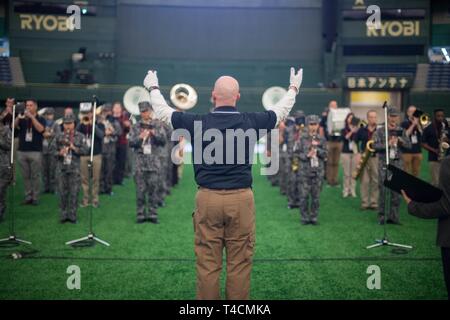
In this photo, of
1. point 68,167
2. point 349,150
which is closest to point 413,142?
point 349,150

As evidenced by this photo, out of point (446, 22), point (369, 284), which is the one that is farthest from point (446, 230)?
point (446, 22)

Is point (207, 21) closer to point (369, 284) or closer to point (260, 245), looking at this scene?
point (260, 245)

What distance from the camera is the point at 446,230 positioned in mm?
4930

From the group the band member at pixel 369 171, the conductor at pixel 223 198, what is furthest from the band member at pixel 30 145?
the conductor at pixel 223 198

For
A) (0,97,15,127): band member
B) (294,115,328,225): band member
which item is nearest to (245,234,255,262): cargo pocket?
(294,115,328,225): band member

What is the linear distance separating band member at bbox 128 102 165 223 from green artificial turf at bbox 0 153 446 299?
639 mm

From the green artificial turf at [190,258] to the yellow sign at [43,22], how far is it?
19.1 meters

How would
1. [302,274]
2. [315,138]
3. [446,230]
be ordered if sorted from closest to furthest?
[446,230] < [302,274] < [315,138]

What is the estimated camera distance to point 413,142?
43.7ft

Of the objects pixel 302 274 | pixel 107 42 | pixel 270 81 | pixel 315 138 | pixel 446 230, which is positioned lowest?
pixel 302 274

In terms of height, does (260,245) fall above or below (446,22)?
below

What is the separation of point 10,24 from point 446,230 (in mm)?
29126

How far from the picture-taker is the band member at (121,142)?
1591cm

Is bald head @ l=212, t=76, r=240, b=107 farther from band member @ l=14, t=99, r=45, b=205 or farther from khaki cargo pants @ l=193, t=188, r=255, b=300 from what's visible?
band member @ l=14, t=99, r=45, b=205
